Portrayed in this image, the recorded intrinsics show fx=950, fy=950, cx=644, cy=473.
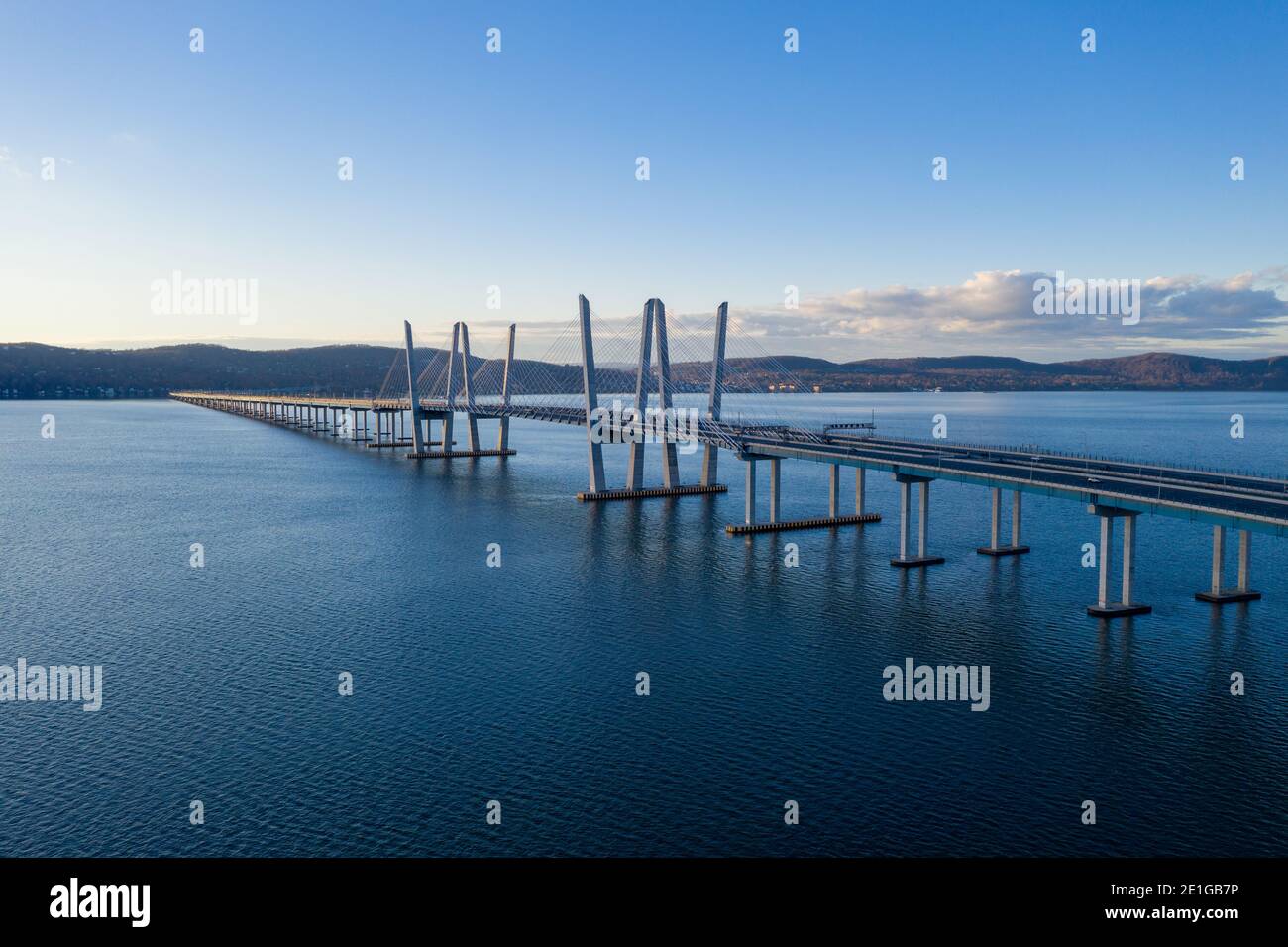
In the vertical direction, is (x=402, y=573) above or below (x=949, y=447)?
below

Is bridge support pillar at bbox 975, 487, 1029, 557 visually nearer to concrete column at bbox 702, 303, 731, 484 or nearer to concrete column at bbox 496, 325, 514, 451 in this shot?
concrete column at bbox 702, 303, 731, 484

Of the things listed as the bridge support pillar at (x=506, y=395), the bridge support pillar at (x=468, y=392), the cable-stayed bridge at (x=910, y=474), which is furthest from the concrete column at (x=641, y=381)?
the bridge support pillar at (x=468, y=392)

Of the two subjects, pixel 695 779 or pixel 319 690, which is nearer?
pixel 695 779

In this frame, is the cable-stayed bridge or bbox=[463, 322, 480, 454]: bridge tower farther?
bbox=[463, 322, 480, 454]: bridge tower

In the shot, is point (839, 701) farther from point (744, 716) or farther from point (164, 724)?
point (164, 724)

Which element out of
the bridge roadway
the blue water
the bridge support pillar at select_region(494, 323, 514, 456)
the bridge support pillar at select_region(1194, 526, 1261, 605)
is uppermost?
the bridge support pillar at select_region(494, 323, 514, 456)

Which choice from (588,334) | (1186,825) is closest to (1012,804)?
(1186,825)

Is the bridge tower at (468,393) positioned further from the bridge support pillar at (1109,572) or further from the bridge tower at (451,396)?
the bridge support pillar at (1109,572)

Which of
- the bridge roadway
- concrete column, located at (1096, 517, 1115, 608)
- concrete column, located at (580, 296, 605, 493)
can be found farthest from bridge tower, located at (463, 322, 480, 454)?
concrete column, located at (1096, 517, 1115, 608)
